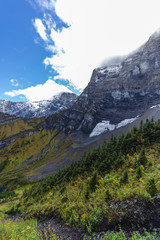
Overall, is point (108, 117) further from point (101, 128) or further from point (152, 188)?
point (152, 188)

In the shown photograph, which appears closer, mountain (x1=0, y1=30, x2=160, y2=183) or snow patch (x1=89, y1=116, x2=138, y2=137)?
mountain (x1=0, y1=30, x2=160, y2=183)

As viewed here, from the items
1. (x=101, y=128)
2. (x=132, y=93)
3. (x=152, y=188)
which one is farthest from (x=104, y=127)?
(x=152, y=188)

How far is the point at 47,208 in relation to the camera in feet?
42.6

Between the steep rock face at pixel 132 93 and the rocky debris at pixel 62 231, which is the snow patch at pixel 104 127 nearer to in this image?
the steep rock face at pixel 132 93

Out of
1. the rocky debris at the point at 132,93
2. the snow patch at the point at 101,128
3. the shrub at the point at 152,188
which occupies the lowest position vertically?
the snow patch at the point at 101,128

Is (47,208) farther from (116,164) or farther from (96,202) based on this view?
(116,164)

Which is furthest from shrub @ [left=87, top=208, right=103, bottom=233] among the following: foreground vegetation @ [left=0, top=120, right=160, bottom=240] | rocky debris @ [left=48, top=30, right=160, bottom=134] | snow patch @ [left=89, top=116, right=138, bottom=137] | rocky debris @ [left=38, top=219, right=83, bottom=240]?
rocky debris @ [left=48, top=30, right=160, bottom=134]

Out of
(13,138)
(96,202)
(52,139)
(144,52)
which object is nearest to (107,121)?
(52,139)

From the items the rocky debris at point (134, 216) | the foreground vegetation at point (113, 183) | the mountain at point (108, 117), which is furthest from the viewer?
the mountain at point (108, 117)

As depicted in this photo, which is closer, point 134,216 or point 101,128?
point 134,216

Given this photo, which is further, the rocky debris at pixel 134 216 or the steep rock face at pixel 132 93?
the steep rock face at pixel 132 93

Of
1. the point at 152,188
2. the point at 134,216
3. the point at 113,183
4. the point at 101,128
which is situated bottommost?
the point at 101,128

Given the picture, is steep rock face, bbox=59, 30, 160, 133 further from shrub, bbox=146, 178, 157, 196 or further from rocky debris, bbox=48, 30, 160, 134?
shrub, bbox=146, 178, 157, 196

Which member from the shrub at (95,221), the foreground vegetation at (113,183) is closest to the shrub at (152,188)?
the foreground vegetation at (113,183)
